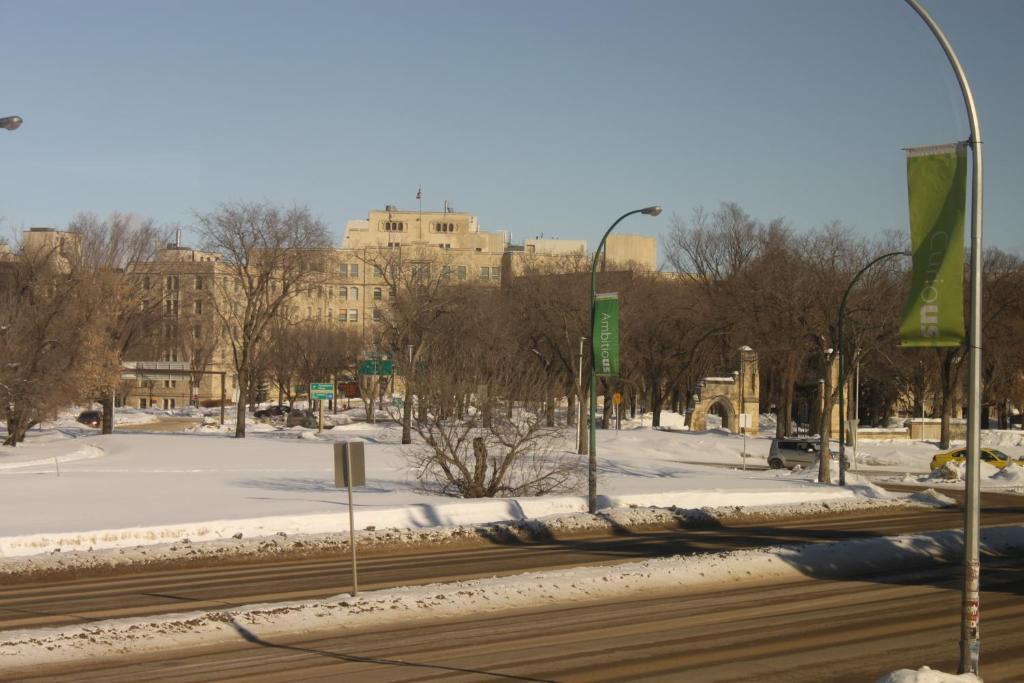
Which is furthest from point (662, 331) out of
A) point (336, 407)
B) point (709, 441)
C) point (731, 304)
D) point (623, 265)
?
point (336, 407)

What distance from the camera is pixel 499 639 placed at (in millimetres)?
13930

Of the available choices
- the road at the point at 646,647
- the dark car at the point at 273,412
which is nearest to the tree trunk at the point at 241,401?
the dark car at the point at 273,412

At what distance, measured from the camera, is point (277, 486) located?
37.9m

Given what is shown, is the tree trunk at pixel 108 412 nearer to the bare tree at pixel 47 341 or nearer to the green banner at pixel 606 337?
the bare tree at pixel 47 341

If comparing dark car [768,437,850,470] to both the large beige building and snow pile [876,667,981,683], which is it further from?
snow pile [876,667,981,683]

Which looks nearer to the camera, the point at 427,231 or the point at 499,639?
the point at 499,639

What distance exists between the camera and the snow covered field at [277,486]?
25.8m

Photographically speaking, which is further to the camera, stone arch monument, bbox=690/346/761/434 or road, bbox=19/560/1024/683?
stone arch monument, bbox=690/346/761/434

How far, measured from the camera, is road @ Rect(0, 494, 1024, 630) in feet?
55.4

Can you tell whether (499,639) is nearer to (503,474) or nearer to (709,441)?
(503,474)

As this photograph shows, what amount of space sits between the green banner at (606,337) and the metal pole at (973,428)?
63.4 feet

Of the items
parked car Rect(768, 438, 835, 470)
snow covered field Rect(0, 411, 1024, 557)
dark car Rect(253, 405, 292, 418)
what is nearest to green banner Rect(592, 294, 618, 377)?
snow covered field Rect(0, 411, 1024, 557)

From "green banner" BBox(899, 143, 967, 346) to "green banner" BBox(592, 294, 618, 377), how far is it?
18.9m

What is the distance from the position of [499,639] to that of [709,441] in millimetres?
56065
